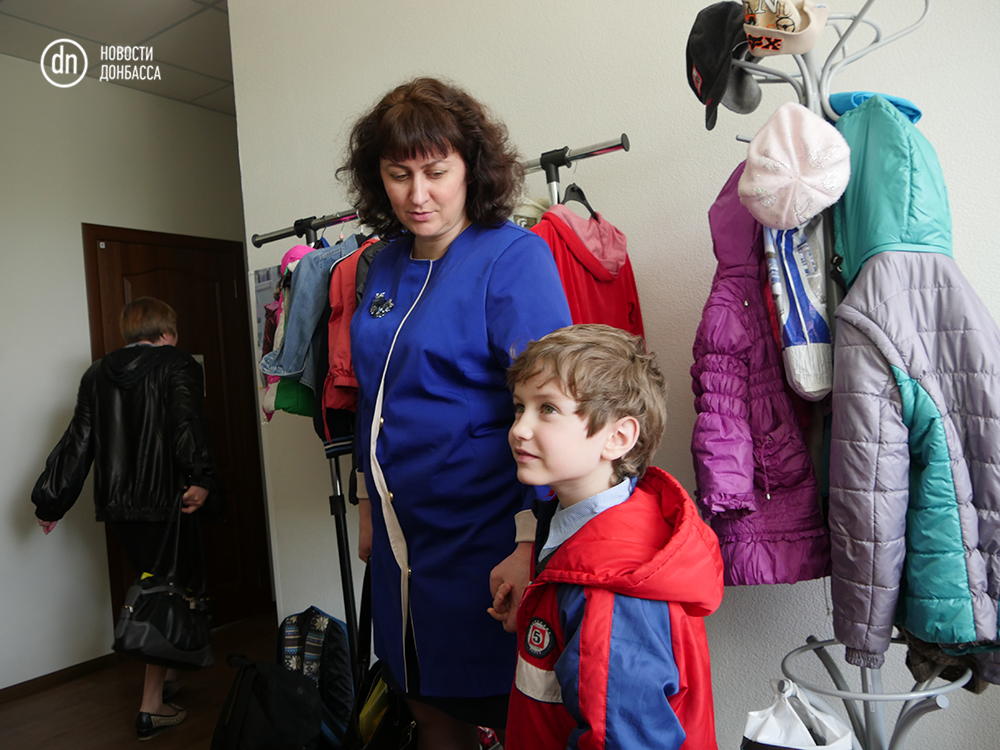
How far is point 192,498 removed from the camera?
9.39 feet

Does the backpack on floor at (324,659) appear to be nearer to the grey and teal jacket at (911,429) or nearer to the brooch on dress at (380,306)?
the brooch on dress at (380,306)

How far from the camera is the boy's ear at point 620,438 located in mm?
955

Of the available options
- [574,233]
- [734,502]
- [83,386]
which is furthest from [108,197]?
[734,502]

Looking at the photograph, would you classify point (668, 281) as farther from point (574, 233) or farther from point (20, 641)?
point (20, 641)

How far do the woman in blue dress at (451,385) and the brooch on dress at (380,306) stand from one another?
0.02 metres

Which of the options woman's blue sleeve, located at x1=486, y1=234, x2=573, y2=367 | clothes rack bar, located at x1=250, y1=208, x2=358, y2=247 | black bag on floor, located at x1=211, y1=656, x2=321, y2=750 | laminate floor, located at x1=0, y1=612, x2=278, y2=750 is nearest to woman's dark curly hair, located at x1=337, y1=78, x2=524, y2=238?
woman's blue sleeve, located at x1=486, y1=234, x2=573, y2=367

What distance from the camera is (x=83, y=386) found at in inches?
118

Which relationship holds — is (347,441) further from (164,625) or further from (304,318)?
(164,625)

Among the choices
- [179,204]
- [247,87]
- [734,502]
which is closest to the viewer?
[734,502]

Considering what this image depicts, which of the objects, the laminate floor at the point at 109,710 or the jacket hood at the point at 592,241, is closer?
the jacket hood at the point at 592,241

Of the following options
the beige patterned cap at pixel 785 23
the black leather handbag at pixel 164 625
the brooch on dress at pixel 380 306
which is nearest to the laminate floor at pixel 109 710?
the black leather handbag at pixel 164 625

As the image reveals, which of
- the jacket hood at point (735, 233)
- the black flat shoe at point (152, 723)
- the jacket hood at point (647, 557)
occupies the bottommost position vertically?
the black flat shoe at point (152, 723)

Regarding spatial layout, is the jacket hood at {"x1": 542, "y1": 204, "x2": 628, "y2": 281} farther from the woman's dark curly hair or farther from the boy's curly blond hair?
the boy's curly blond hair

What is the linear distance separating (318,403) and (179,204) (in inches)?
104
